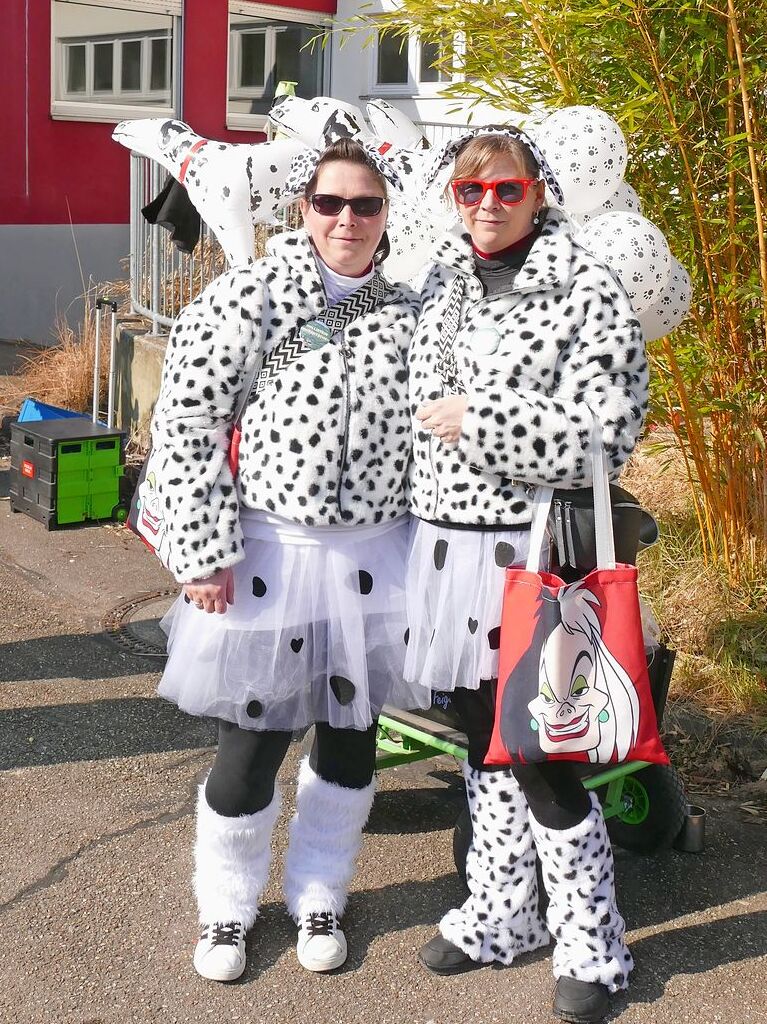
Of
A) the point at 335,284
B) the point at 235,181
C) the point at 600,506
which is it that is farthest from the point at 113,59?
the point at 600,506

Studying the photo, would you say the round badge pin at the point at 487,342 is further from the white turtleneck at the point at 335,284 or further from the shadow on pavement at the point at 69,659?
the shadow on pavement at the point at 69,659

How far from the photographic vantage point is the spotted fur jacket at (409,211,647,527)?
261 cm

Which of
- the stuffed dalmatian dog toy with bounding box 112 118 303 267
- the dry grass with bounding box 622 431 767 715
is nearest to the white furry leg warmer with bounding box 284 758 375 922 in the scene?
the dry grass with bounding box 622 431 767 715

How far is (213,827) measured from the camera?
9.50 ft

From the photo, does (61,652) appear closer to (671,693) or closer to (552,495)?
(671,693)

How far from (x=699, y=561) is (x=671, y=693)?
2.67ft

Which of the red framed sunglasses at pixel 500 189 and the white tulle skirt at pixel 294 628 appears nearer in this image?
the red framed sunglasses at pixel 500 189

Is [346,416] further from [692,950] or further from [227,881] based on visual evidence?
[692,950]

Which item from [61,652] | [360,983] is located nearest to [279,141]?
[61,652]

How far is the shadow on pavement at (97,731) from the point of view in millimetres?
4051

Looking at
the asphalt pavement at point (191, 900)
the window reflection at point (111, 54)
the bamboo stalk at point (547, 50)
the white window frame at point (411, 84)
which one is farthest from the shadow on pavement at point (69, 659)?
the white window frame at point (411, 84)

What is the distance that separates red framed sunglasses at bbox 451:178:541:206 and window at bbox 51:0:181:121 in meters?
10.4

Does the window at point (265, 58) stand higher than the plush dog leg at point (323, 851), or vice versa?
the window at point (265, 58)

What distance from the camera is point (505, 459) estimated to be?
8.58ft
